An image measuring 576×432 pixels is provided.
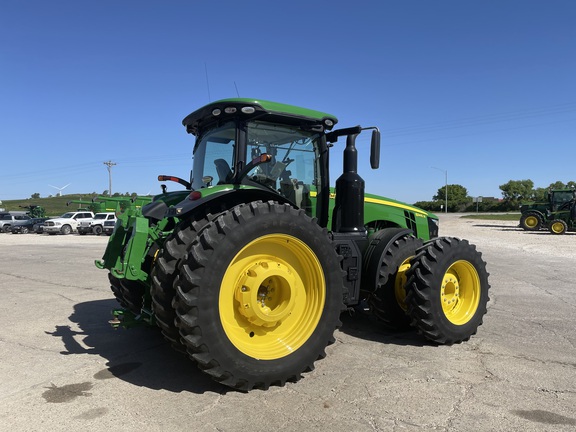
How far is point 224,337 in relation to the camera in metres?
3.38

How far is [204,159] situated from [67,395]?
2613 millimetres

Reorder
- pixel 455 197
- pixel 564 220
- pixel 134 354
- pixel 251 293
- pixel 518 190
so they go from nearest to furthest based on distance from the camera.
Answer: pixel 251 293, pixel 134 354, pixel 564 220, pixel 518 190, pixel 455 197

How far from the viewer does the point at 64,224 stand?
31703 mm

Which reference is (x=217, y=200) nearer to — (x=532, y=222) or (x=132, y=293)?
(x=132, y=293)

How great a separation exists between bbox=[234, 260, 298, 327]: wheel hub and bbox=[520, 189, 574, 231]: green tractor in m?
27.1

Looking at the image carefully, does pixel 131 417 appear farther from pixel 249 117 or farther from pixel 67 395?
pixel 249 117

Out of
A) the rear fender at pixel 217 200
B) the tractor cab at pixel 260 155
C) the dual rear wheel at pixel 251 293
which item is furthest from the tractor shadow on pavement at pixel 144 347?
the tractor cab at pixel 260 155

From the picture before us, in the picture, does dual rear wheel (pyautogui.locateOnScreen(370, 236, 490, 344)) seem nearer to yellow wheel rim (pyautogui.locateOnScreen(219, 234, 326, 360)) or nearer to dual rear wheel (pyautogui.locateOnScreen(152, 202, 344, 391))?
dual rear wheel (pyautogui.locateOnScreen(152, 202, 344, 391))

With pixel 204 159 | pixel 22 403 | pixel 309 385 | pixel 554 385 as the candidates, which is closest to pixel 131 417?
pixel 22 403

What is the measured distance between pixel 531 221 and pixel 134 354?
92.8 ft

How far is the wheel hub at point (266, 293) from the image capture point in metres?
3.66

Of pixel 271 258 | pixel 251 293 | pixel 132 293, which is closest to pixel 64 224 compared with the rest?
pixel 132 293

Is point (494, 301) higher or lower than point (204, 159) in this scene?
lower

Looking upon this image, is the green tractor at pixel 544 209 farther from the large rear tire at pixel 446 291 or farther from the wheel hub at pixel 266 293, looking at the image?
the wheel hub at pixel 266 293
